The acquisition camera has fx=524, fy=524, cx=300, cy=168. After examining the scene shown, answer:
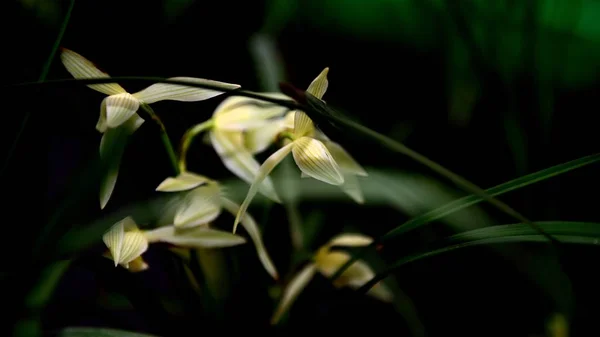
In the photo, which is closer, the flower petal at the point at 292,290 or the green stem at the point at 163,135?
the green stem at the point at 163,135

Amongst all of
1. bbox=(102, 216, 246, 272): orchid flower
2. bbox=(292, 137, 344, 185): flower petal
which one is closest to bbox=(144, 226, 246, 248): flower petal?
bbox=(102, 216, 246, 272): orchid flower

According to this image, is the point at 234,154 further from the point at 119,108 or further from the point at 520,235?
the point at 520,235

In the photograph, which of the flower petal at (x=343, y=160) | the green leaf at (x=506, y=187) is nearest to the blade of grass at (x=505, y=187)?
the green leaf at (x=506, y=187)

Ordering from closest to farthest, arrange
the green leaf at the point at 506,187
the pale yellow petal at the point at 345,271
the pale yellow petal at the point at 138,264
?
the green leaf at the point at 506,187, the pale yellow petal at the point at 138,264, the pale yellow petal at the point at 345,271

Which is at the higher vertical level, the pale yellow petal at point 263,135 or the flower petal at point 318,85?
the flower petal at point 318,85

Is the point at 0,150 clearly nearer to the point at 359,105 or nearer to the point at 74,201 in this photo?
the point at 74,201

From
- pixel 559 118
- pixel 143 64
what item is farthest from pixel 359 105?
pixel 143 64

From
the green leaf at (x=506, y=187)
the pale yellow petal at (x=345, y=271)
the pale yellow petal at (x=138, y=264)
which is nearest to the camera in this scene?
the green leaf at (x=506, y=187)

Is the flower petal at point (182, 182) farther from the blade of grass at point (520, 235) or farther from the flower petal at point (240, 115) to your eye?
the blade of grass at point (520, 235)
